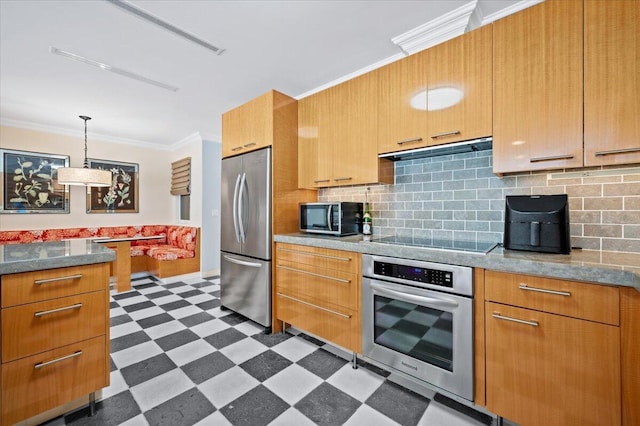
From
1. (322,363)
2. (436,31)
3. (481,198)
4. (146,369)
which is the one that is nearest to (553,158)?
(481,198)

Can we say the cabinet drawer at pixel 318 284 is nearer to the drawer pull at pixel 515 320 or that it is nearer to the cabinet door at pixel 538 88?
the drawer pull at pixel 515 320

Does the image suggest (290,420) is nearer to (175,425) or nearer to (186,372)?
(175,425)

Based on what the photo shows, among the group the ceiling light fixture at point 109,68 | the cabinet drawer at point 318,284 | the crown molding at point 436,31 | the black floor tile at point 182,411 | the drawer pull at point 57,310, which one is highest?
the ceiling light fixture at point 109,68

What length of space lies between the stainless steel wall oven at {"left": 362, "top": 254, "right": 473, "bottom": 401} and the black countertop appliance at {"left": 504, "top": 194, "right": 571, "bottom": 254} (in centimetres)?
42

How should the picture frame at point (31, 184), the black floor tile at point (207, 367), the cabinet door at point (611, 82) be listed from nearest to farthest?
the cabinet door at point (611, 82) < the black floor tile at point (207, 367) < the picture frame at point (31, 184)

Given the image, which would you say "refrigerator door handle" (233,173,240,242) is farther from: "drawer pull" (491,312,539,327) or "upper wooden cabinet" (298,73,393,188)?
"drawer pull" (491,312,539,327)

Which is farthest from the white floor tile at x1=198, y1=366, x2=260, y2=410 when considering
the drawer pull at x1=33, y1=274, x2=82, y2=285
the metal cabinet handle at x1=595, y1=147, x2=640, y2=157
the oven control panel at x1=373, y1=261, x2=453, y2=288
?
the metal cabinet handle at x1=595, y1=147, x2=640, y2=157

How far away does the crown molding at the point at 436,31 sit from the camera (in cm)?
184

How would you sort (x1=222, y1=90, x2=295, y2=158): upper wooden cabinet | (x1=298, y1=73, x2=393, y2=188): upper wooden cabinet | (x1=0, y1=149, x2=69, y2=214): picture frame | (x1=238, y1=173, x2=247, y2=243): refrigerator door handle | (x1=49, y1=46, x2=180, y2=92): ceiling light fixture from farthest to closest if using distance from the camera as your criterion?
(x1=0, y1=149, x2=69, y2=214): picture frame
(x1=238, y1=173, x2=247, y2=243): refrigerator door handle
(x1=222, y1=90, x2=295, y2=158): upper wooden cabinet
(x1=49, y1=46, x2=180, y2=92): ceiling light fixture
(x1=298, y1=73, x2=393, y2=188): upper wooden cabinet

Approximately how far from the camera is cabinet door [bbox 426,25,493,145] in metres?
1.75

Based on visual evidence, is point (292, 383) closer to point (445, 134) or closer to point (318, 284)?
point (318, 284)

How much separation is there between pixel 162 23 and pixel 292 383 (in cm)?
273

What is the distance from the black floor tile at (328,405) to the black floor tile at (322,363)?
Answer: 6.2 inches

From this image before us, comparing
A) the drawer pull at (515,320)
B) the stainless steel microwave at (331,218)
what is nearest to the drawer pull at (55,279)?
the stainless steel microwave at (331,218)
